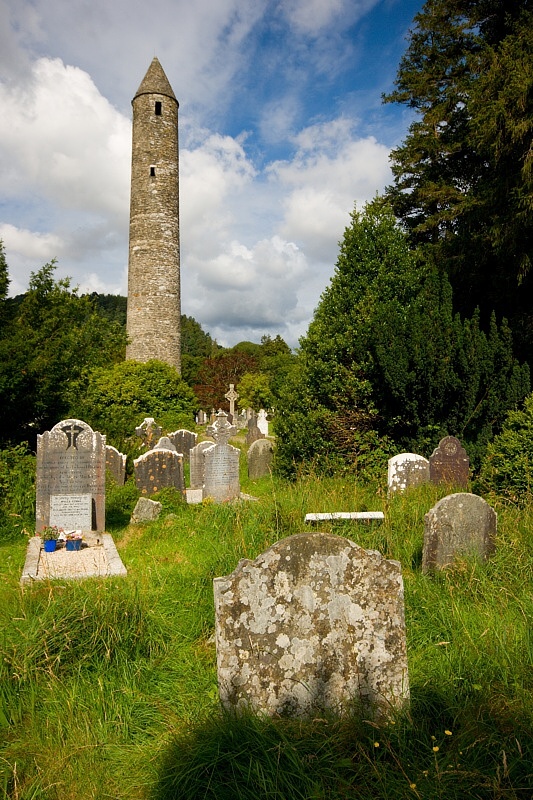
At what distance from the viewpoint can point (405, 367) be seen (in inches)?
334

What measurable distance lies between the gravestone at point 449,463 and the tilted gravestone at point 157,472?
4292 mm

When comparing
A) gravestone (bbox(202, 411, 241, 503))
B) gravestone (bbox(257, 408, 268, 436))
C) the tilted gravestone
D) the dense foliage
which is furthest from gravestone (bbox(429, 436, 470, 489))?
gravestone (bbox(257, 408, 268, 436))

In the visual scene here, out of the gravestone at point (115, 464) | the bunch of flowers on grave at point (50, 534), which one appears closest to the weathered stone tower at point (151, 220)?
the gravestone at point (115, 464)

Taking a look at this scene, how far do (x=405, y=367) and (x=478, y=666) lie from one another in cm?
609

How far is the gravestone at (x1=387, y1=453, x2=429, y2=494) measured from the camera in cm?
735

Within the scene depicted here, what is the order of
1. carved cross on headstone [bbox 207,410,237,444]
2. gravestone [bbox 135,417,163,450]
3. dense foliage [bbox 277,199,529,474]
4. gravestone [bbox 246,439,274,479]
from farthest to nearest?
gravestone [bbox 135,417,163,450]
gravestone [bbox 246,439,274,479]
carved cross on headstone [bbox 207,410,237,444]
dense foliage [bbox 277,199,529,474]

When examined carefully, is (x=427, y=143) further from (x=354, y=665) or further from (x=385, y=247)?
(x=354, y=665)

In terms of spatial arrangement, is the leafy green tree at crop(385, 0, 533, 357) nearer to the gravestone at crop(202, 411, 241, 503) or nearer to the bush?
the bush

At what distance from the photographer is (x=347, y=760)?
→ 6.83 ft

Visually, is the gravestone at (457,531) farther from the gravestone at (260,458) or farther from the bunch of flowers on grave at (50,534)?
the gravestone at (260,458)

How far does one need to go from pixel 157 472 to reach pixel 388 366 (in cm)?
448

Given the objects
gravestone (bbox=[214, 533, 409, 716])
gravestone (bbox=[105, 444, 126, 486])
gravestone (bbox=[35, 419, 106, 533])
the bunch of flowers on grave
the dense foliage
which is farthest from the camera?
gravestone (bbox=[105, 444, 126, 486])

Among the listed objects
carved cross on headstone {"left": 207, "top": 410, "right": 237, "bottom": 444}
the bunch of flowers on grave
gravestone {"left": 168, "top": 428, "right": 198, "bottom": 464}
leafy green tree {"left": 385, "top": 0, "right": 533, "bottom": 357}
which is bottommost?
the bunch of flowers on grave

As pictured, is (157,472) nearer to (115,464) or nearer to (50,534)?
(115,464)
